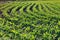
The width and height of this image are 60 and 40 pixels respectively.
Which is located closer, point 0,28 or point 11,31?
point 11,31

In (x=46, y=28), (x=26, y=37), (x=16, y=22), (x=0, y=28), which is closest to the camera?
(x=26, y=37)

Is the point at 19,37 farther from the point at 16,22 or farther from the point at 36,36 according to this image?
the point at 16,22

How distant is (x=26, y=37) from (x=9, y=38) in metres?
0.84

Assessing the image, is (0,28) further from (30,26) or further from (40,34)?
(40,34)

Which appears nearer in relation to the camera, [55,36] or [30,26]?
[55,36]

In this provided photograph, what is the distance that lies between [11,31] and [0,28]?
108 cm

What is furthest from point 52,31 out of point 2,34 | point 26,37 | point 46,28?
point 2,34

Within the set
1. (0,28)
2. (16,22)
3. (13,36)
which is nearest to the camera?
(13,36)

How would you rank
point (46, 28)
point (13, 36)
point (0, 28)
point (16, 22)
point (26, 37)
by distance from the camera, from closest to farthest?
1. point (26, 37)
2. point (13, 36)
3. point (46, 28)
4. point (0, 28)
5. point (16, 22)

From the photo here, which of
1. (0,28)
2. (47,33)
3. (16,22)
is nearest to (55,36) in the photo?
(47,33)

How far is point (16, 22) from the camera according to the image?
12773 mm

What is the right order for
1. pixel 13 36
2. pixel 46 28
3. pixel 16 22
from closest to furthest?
pixel 13 36, pixel 46 28, pixel 16 22

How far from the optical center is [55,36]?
9234 mm

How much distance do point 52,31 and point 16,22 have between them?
10.9 ft
